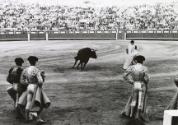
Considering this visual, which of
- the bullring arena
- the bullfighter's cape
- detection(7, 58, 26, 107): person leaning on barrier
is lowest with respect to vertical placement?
the bullring arena

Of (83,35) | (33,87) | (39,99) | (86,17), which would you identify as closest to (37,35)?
(83,35)

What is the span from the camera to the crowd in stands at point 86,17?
51.5 m

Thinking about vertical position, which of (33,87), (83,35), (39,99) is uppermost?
(33,87)

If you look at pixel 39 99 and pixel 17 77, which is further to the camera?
pixel 17 77

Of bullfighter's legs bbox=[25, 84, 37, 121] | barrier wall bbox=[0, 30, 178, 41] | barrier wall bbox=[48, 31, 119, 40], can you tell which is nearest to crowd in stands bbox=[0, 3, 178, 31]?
barrier wall bbox=[0, 30, 178, 41]

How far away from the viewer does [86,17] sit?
5378 centimetres

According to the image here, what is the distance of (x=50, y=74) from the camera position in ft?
53.0

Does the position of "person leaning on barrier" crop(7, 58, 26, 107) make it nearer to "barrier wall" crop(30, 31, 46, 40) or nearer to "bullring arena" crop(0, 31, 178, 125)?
"bullring arena" crop(0, 31, 178, 125)

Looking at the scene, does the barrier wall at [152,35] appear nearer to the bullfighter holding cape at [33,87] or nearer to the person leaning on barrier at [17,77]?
the person leaning on barrier at [17,77]

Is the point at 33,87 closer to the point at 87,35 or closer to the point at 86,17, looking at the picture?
the point at 87,35

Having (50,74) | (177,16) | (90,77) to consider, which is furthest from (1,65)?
(177,16)

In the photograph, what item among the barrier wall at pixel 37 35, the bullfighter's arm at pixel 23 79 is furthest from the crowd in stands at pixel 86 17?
the bullfighter's arm at pixel 23 79

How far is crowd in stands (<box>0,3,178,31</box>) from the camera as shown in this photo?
51.5m

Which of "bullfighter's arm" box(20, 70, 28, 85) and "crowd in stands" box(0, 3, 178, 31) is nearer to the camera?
"bullfighter's arm" box(20, 70, 28, 85)
